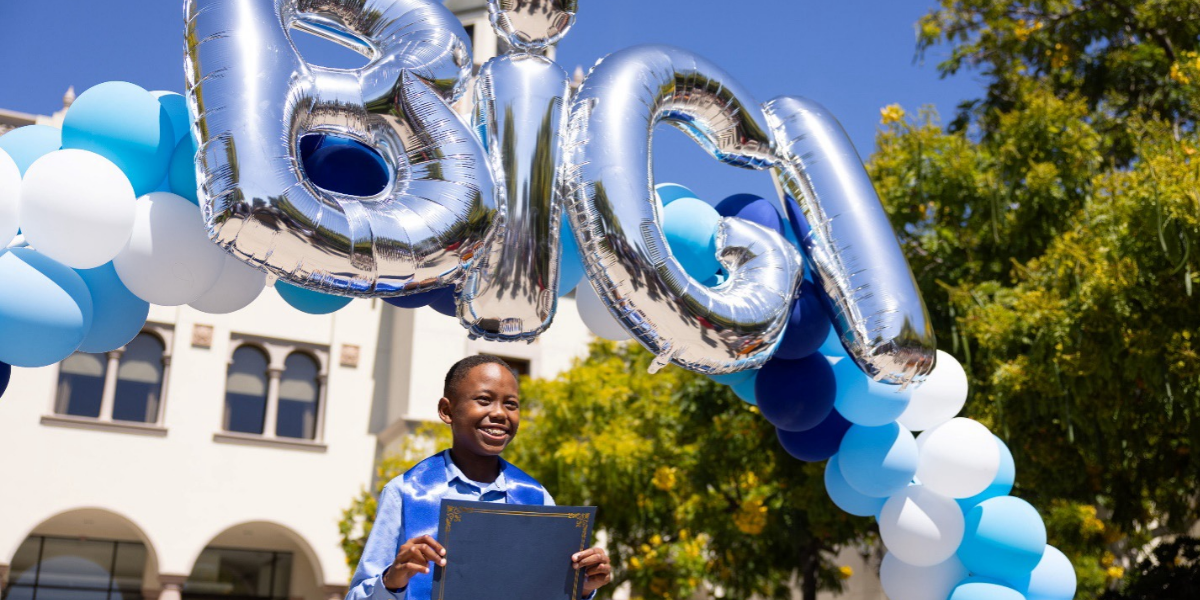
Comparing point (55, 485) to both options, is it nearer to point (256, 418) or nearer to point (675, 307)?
point (256, 418)

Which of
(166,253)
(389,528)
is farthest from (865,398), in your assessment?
(166,253)

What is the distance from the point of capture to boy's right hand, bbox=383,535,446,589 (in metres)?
2.61

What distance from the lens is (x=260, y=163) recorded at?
3.37 m

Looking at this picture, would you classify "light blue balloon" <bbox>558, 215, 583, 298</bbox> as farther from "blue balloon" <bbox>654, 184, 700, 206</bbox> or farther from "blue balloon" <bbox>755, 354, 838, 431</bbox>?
"blue balloon" <bbox>755, 354, 838, 431</bbox>

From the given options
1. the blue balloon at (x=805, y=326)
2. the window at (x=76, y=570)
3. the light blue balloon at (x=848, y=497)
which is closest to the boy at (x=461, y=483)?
the blue balloon at (x=805, y=326)

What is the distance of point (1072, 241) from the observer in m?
7.56

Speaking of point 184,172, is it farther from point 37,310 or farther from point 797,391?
point 797,391

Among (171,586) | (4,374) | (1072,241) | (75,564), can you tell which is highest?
(1072,241)

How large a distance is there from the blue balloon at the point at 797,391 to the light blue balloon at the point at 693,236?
50 centimetres

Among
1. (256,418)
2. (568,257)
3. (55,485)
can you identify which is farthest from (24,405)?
(568,257)

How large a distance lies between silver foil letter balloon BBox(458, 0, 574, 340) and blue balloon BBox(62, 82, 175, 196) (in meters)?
1.06

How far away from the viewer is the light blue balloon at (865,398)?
4.70m

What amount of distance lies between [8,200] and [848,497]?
3.50m

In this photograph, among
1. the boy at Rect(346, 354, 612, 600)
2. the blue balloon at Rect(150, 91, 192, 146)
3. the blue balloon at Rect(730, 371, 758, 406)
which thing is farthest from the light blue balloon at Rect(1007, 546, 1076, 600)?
the blue balloon at Rect(150, 91, 192, 146)
